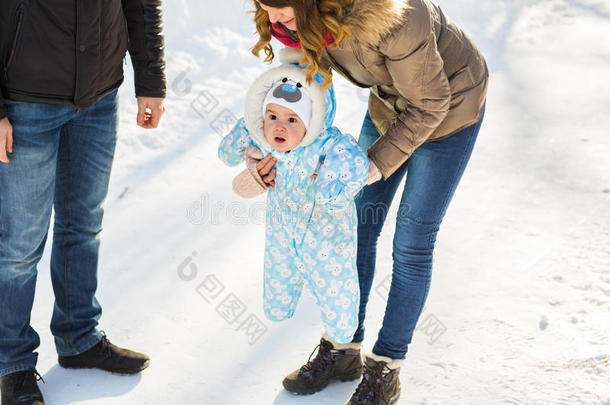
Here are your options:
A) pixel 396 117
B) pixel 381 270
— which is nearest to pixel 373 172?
pixel 396 117

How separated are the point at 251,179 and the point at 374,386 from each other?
32.3 inches

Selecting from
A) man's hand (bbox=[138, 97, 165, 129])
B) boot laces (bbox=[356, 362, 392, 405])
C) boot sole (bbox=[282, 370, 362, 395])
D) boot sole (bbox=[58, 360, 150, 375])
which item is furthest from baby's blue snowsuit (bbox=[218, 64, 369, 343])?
boot sole (bbox=[58, 360, 150, 375])

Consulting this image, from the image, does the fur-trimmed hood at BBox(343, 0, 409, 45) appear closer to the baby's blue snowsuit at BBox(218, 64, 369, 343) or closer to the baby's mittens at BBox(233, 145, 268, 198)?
the baby's blue snowsuit at BBox(218, 64, 369, 343)

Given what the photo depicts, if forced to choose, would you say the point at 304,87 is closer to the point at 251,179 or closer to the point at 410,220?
the point at 251,179

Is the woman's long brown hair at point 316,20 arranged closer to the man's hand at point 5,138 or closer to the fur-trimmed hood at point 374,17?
the fur-trimmed hood at point 374,17

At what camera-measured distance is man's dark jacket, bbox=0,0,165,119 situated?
1.83 meters

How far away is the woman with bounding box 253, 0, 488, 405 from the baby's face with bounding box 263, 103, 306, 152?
0.37 feet

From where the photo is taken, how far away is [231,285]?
289 cm

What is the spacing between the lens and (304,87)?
6.11ft

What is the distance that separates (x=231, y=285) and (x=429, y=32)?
1550mm

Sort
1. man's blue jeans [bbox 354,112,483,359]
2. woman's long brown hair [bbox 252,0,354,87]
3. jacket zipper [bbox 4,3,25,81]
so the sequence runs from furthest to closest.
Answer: man's blue jeans [bbox 354,112,483,359]
jacket zipper [bbox 4,3,25,81]
woman's long brown hair [bbox 252,0,354,87]

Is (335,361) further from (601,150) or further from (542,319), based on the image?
(601,150)

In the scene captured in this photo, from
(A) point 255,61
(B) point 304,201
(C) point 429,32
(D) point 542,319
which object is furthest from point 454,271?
(A) point 255,61

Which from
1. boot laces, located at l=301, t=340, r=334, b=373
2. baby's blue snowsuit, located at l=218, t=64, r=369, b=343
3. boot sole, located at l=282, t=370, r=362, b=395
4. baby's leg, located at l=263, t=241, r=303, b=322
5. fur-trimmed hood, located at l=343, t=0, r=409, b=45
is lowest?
boot sole, located at l=282, t=370, r=362, b=395
